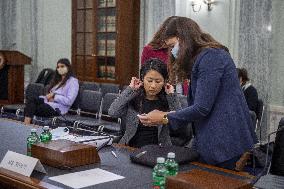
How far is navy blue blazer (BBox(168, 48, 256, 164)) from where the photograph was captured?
241 centimetres

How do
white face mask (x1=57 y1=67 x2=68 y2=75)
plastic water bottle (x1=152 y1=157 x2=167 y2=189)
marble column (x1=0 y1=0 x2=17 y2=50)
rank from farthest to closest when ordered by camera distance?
marble column (x1=0 y1=0 x2=17 y2=50), white face mask (x1=57 y1=67 x2=68 y2=75), plastic water bottle (x1=152 y1=157 x2=167 y2=189)

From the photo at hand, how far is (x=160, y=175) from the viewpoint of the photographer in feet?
6.42

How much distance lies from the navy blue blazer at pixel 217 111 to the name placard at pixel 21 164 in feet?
2.58

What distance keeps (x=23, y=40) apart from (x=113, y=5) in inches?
122

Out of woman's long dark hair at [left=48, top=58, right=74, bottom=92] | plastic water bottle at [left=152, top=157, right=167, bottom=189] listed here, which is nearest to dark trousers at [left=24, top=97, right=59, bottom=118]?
woman's long dark hair at [left=48, top=58, right=74, bottom=92]

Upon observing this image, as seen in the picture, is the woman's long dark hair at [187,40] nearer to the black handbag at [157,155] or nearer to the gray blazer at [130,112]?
the black handbag at [157,155]

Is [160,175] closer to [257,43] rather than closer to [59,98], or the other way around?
[257,43]

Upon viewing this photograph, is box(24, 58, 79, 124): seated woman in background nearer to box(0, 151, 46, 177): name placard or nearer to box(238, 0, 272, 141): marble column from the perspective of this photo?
box(238, 0, 272, 141): marble column

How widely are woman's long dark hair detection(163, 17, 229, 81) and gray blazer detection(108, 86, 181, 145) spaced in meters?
0.78

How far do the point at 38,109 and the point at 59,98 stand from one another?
1.14ft

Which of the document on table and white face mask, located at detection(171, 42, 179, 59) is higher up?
white face mask, located at detection(171, 42, 179, 59)

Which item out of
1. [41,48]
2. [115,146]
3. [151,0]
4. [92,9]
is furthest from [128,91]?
[41,48]

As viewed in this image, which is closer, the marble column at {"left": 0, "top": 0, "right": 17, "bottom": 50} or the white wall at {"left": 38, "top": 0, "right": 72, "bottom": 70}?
the white wall at {"left": 38, "top": 0, "right": 72, "bottom": 70}

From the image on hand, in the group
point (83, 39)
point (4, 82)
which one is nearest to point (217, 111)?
point (4, 82)
